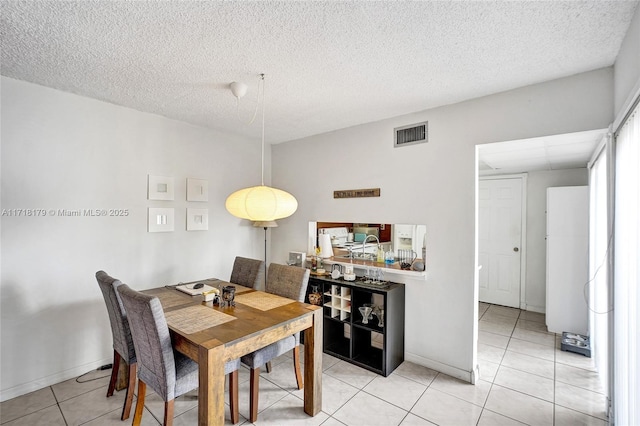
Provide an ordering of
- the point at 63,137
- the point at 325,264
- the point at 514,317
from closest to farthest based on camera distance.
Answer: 1. the point at 63,137
2. the point at 325,264
3. the point at 514,317

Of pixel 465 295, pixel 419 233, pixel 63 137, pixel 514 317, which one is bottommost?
pixel 514 317

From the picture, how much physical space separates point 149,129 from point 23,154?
1.02 metres

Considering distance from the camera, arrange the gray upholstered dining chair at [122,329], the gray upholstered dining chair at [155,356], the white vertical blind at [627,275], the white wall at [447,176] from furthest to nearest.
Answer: the white wall at [447,176] < the gray upholstered dining chair at [122,329] < the gray upholstered dining chair at [155,356] < the white vertical blind at [627,275]

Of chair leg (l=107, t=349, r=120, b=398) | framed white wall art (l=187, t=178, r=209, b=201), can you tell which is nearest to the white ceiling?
framed white wall art (l=187, t=178, r=209, b=201)

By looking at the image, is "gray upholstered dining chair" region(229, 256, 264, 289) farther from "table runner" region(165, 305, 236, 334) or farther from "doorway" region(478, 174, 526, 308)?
"doorway" region(478, 174, 526, 308)

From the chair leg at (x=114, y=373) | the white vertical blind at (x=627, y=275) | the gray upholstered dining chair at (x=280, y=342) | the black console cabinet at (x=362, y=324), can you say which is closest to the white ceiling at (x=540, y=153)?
the white vertical blind at (x=627, y=275)

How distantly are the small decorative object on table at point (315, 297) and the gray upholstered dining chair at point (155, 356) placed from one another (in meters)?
1.64

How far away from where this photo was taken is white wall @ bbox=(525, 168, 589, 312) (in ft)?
14.2

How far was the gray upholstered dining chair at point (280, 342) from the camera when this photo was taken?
6.99 ft

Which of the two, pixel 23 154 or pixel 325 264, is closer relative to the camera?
pixel 23 154

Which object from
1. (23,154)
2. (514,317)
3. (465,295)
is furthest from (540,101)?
(23,154)

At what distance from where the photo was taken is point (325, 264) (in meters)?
3.75

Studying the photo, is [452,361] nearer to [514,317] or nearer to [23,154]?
[514,317]

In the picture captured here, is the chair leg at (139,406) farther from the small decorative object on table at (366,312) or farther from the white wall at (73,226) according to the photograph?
the small decorative object on table at (366,312)
